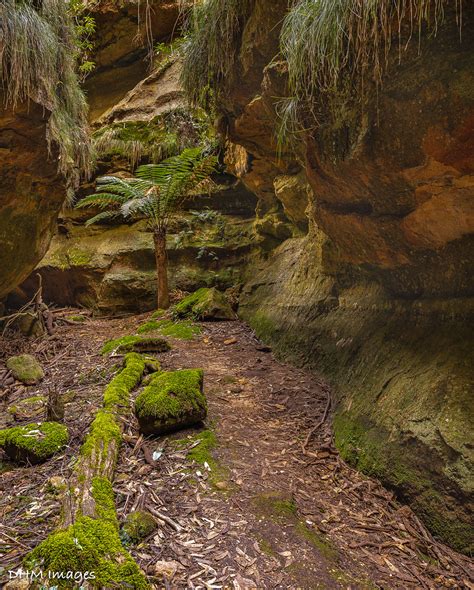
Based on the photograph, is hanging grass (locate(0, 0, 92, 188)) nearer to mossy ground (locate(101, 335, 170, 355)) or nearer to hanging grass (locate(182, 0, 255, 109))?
hanging grass (locate(182, 0, 255, 109))

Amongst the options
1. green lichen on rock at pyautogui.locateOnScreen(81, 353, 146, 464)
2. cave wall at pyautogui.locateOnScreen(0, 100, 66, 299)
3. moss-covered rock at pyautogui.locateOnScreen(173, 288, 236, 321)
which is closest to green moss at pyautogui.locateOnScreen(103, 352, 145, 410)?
green lichen on rock at pyautogui.locateOnScreen(81, 353, 146, 464)

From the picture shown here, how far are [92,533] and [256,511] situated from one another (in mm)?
883

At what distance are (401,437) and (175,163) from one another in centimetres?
567

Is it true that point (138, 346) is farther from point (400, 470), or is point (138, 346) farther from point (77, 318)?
point (77, 318)

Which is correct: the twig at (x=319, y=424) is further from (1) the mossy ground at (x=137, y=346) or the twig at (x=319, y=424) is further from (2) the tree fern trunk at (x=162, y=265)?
(2) the tree fern trunk at (x=162, y=265)

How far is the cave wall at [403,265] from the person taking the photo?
2.22m

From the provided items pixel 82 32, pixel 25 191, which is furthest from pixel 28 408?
pixel 82 32

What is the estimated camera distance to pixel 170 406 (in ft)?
9.23

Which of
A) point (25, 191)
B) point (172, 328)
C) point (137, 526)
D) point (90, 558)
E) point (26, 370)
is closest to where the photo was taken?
point (90, 558)

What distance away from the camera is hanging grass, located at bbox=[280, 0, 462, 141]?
228 cm

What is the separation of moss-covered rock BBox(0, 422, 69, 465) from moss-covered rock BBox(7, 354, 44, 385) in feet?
5.34

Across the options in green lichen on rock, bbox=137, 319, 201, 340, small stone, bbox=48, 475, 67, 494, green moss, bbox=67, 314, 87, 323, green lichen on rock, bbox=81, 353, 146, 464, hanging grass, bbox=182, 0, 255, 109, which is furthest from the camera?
green moss, bbox=67, 314, 87, 323

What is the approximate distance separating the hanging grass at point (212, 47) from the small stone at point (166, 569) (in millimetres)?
4191

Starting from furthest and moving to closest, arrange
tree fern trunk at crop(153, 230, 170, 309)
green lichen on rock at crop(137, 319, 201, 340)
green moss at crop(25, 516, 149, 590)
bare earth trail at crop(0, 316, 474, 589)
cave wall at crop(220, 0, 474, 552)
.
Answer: tree fern trunk at crop(153, 230, 170, 309), green lichen on rock at crop(137, 319, 201, 340), cave wall at crop(220, 0, 474, 552), bare earth trail at crop(0, 316, 474, 589), green moss at crop(25, 516, 149, 590)
